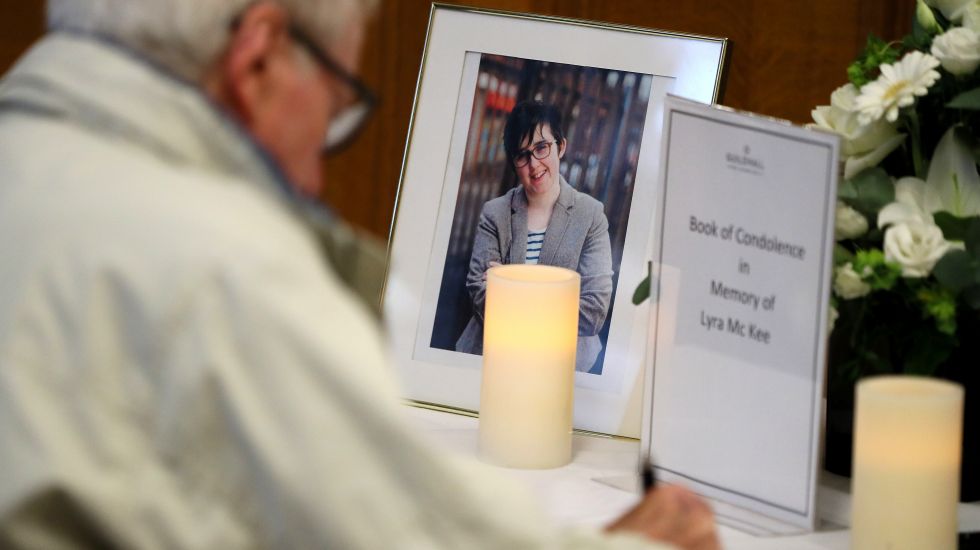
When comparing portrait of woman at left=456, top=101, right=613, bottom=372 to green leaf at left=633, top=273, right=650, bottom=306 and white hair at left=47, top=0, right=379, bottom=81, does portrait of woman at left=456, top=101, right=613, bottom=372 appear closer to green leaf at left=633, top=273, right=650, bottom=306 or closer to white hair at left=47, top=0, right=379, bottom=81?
green leaf at left=633, top=273, right=650, bottom=306

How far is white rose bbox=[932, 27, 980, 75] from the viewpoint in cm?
127

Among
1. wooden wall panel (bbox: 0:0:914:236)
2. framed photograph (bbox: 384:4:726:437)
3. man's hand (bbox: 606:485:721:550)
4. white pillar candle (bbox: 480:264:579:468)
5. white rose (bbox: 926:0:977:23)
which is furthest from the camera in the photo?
wooden wall panel (bbox: 0:0:914:236)

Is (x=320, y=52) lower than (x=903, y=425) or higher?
higher

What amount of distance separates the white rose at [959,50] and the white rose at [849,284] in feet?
0.69

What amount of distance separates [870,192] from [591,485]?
1.28 ft

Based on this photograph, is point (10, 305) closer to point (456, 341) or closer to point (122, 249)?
point (122, 249)

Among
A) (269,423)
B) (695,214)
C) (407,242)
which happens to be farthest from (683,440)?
(269,423)

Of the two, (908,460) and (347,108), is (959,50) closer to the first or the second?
(908,460)

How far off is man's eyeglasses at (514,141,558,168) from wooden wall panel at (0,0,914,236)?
2.43 ft

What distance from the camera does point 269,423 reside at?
0.72 meters

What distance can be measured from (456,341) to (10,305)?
35.1 inches

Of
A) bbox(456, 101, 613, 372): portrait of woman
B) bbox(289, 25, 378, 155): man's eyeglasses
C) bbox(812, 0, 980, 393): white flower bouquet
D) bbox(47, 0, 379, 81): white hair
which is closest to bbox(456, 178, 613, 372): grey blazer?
bbox(456, 101, 613, 372): portrait of woman

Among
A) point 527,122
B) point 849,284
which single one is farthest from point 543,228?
point 849,284

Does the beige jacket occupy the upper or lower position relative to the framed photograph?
lower
